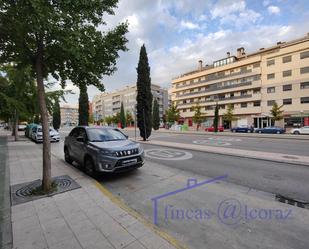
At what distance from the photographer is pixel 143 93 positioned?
19.1 metres

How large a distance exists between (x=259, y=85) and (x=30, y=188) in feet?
150

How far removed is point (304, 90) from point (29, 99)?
4304 centimetres

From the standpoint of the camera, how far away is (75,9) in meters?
4.54

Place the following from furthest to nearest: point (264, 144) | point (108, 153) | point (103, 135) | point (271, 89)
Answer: point (271, 89), point (264, 144), point (103, 135), point (108, 153)

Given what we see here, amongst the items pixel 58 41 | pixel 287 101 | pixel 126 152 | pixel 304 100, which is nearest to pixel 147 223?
pixel 126 152

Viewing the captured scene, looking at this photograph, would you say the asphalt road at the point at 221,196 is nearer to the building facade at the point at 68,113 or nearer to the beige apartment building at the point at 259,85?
the beige apartment building at the point at 259,85

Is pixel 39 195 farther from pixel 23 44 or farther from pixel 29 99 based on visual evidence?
pixel 29 99

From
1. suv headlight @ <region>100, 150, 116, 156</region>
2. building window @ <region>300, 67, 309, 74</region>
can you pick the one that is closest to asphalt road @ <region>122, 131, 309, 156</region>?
suv headlight @ <region>100, 150, 116, 156</region>

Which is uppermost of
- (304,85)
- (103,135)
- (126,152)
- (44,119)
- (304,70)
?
(304,70)

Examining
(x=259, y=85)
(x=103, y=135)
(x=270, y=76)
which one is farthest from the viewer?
(x=259, y=85)

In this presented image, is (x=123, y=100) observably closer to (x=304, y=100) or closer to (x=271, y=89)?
(x=271, y=89)

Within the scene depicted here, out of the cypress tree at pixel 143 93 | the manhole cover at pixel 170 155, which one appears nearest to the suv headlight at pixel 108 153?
the manhole cover at pixel 170 155

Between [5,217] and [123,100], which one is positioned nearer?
[5,217]

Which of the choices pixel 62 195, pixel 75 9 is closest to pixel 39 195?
pixel 62 195
